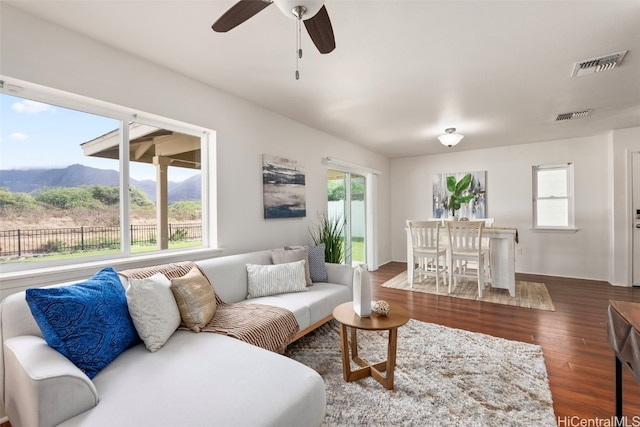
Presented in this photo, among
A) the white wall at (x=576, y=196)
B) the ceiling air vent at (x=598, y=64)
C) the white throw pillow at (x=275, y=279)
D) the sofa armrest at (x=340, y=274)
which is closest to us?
the ceiling air vent at (x=598, y=64)

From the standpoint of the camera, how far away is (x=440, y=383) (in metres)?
1.98

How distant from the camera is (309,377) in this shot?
1377mm

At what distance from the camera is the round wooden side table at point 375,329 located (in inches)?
72.9

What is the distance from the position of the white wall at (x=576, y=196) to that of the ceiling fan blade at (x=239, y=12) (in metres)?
4.84

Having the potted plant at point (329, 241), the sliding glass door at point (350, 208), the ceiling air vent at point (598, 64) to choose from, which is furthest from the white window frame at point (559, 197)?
the potted plant at point (329, 241)

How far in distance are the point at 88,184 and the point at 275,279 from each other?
1648mm

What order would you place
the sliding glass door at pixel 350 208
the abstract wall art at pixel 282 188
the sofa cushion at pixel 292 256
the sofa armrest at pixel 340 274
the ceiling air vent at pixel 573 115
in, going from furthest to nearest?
the sliding glass door at pixel 350 208, the ceiling air vent at pixel 573 115, the abstract wall art at pixel 282 188, the sofa armrest at pixel 340 274, the sofa cushion at pixel 292 256

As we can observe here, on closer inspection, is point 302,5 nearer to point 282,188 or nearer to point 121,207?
point 121,207

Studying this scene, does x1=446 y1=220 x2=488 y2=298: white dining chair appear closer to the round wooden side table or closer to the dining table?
the dining table

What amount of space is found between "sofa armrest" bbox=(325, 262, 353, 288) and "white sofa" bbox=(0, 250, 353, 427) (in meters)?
1.54

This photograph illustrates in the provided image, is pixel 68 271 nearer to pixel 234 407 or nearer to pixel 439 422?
pixel 234 407

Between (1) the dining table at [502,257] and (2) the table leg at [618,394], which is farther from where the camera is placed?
(1) the dining table at [502,257]

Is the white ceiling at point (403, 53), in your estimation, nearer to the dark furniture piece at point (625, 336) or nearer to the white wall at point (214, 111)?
the white wall at point (214, 111)

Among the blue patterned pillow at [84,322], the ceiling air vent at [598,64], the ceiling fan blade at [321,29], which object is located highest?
the ceiling air vent at [598,64]
